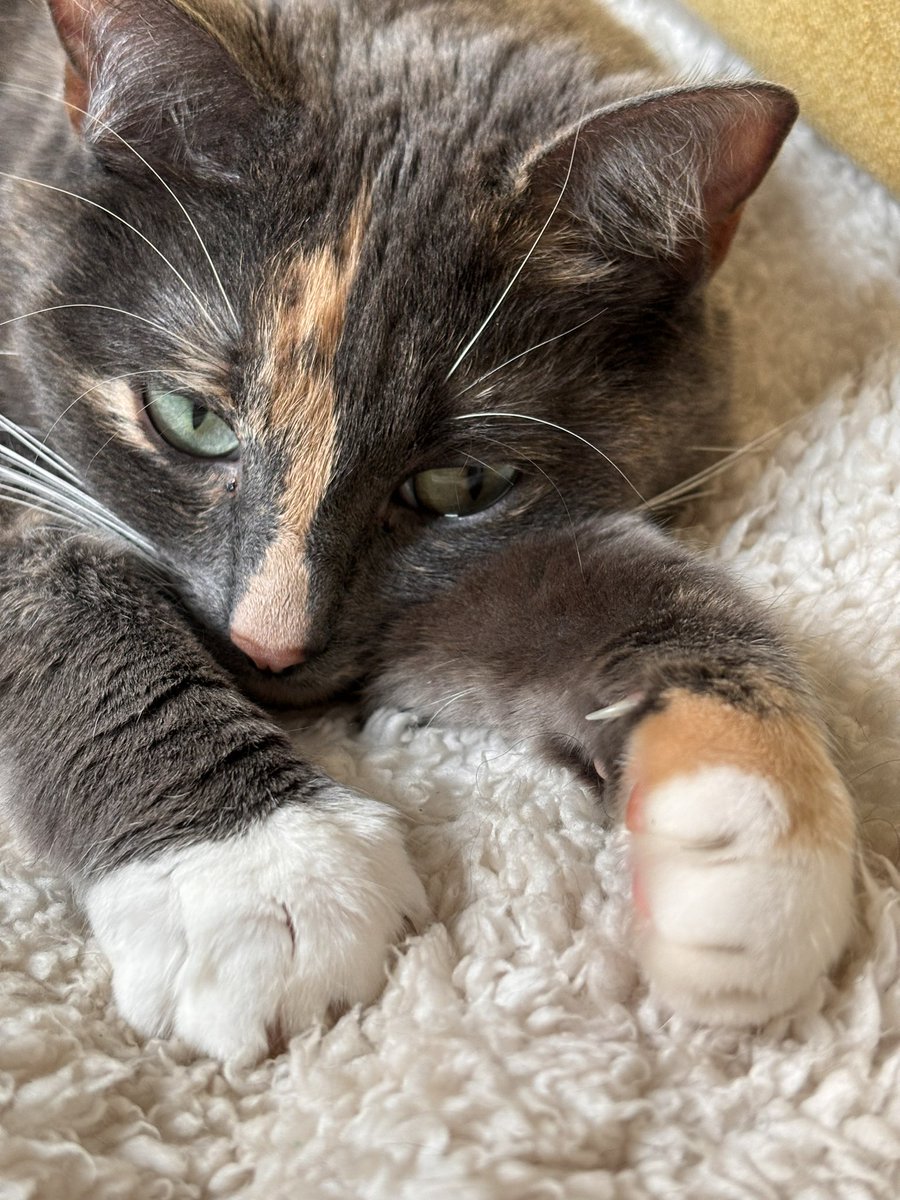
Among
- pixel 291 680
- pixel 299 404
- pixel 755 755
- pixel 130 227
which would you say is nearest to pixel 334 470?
pixel 299 404

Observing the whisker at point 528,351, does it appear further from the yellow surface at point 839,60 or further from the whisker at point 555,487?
the yellow surface at point 839,60

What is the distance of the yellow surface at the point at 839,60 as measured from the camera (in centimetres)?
115

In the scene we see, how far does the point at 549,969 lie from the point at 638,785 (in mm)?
132

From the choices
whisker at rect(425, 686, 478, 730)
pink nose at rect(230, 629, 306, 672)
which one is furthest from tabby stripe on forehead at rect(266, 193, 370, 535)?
whisker at rect(425, 686, 478, 730)

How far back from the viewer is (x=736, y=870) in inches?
25.7

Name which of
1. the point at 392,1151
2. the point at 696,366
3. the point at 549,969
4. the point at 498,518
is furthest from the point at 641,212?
the point at 392,1151

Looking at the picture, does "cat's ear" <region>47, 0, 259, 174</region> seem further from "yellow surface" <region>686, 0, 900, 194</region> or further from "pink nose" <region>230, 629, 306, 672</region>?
"yellow surface" <region>686, 0, 900, 194</region>

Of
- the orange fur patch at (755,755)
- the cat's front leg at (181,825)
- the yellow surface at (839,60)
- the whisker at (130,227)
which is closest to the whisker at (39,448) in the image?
the cat's front leg at (181,825)

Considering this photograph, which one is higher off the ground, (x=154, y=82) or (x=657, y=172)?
(x=657, y=172)

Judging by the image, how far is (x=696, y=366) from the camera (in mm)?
1063

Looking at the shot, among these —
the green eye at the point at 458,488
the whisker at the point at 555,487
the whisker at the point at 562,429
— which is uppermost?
the whisker at the point at 562,429

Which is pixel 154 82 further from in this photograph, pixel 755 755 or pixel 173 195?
pixel 755 755

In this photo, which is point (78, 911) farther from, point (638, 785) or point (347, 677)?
point (638, 785)

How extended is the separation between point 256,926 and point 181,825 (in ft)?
0.34
